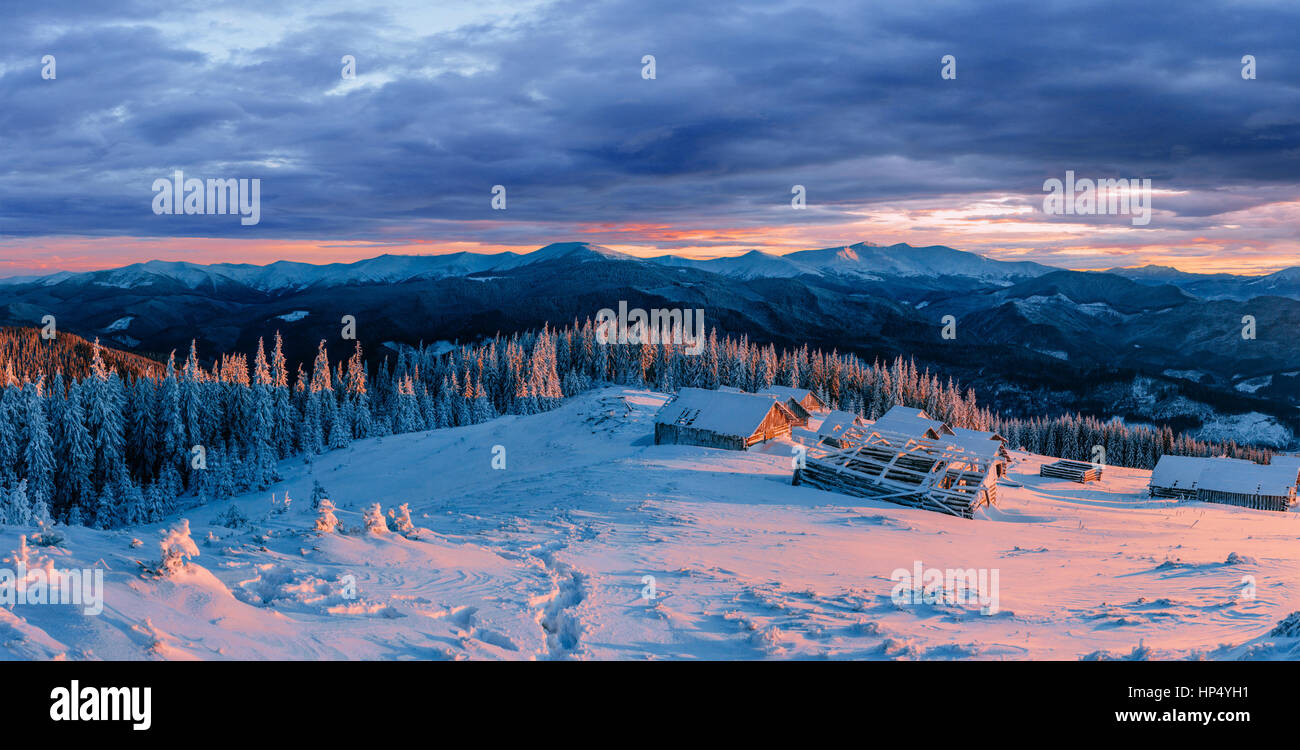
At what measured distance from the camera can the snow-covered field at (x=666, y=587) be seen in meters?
9.60

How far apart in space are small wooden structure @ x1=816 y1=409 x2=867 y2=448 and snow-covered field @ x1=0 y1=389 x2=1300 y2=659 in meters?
13.3

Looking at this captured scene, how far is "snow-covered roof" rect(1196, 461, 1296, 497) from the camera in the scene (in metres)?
49.8

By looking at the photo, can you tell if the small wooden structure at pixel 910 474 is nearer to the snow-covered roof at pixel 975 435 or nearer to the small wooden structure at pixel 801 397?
the snow-covered roof at pixel 975 435

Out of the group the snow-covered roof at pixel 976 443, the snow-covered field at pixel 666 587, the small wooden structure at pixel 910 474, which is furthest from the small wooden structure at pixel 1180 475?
the snow-covered field at pixel 666 587

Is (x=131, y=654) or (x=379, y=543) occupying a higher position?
(x=131, y=654)

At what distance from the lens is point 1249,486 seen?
50.5 meters

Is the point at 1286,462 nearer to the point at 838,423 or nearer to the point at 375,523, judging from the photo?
the point at 838,423

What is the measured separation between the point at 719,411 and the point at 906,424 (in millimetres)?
13526

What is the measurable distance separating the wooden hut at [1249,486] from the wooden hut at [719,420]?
32907mm

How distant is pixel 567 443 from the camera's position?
53.1 metres
